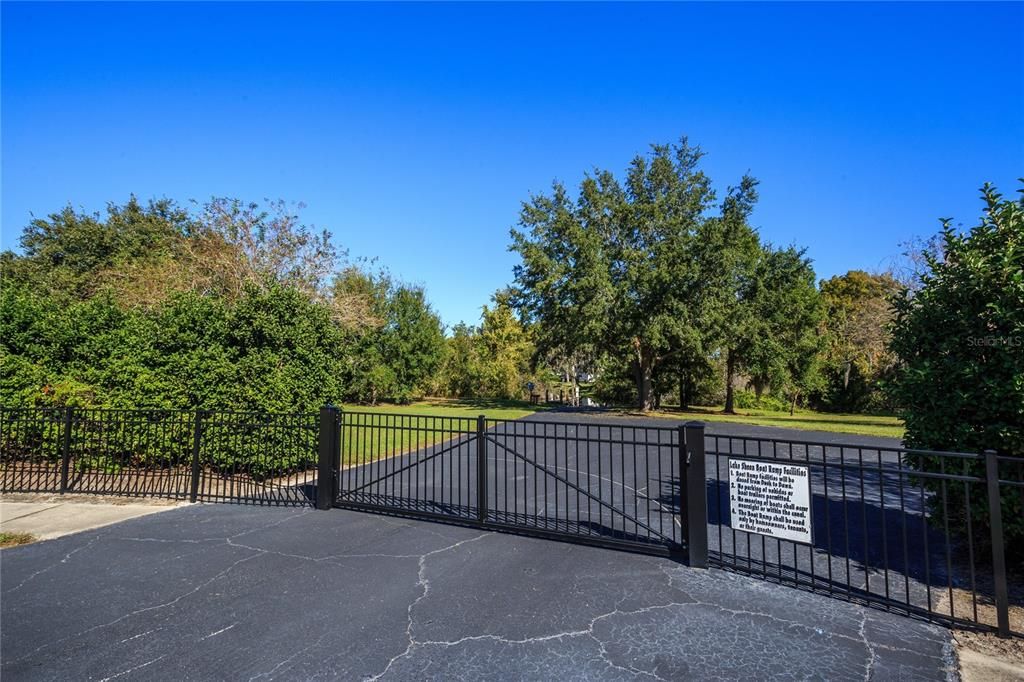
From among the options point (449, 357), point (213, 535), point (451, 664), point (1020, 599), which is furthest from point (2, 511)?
point (449, 357)

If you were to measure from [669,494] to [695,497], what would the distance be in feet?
12.7

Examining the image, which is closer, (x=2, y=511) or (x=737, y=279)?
(x=2, y=511)

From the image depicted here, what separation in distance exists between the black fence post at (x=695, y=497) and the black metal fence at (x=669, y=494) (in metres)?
0.01

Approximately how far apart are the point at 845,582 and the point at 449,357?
141 ft

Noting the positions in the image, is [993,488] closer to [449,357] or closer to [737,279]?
[737,279]

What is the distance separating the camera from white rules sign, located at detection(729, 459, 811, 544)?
15.5 ft

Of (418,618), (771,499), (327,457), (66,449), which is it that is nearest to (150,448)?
(66,449)

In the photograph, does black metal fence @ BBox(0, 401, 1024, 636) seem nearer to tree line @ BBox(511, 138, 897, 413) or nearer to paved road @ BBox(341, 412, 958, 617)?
paved road @ BBox(341, 412, 958, 617)

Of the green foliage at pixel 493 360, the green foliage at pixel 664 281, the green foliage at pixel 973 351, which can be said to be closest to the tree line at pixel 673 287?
the green foliage at pixel 664 281

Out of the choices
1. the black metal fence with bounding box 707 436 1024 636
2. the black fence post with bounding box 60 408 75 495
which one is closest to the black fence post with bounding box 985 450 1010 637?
the black metal fence with bounding box 707 436 1024 636

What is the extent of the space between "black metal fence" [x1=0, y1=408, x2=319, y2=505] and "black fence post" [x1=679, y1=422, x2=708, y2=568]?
6329 mm

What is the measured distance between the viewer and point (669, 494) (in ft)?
28.8

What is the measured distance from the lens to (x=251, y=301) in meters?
9.98

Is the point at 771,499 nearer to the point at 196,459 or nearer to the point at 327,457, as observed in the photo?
the point at 327,457
